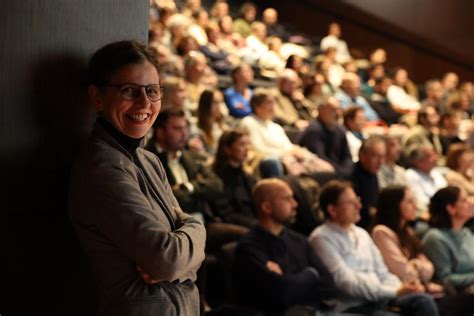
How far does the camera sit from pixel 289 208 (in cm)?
338

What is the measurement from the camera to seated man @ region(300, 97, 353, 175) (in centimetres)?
555

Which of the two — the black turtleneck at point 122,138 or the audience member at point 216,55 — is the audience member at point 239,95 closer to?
the audience member at point 216,55

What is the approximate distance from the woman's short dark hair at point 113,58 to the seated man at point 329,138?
3965mm

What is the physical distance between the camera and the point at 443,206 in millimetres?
4168

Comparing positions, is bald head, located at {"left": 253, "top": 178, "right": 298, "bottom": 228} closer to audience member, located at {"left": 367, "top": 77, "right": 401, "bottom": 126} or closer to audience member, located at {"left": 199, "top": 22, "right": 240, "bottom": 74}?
audience member, located at {"left": 199, "top": 22, "right": 240, "bottom": 74}

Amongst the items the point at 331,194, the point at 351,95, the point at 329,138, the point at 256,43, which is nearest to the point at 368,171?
the point at 329,138

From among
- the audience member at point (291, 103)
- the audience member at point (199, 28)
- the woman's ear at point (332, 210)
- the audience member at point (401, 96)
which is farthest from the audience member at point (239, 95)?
the audience member at point (401, 96)

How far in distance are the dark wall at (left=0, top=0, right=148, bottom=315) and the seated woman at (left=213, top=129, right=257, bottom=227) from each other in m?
2.51

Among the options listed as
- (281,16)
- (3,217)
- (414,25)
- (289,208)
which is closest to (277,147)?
(289,208)

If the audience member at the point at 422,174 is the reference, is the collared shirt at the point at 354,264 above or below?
above

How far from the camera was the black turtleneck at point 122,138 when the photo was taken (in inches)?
63.0

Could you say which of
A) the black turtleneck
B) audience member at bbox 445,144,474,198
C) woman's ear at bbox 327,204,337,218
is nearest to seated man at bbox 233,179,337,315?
woman's ear at bbox 327,204,337,218

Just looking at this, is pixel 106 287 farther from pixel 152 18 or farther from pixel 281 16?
pixel 281 16

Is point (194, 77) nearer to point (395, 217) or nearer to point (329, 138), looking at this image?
point (329, 138)
